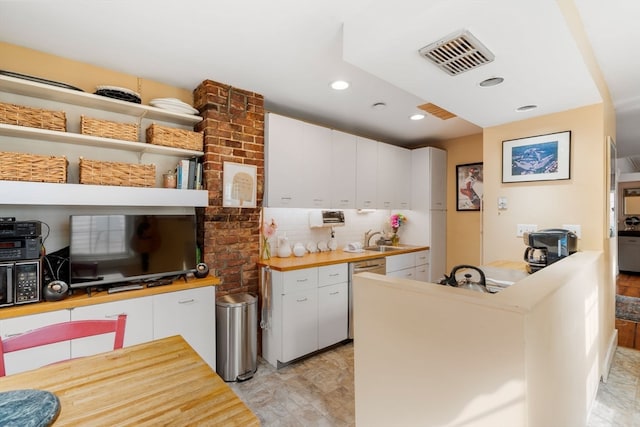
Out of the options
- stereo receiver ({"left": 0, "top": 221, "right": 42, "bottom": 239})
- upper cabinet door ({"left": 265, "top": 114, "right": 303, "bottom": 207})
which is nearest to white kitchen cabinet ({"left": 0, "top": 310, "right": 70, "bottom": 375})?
stereo receiver ({"left": 0, "top": 221, "right": 42, "bottom": 239})

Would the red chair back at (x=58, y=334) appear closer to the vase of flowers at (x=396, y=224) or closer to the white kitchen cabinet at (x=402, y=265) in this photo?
the white kitchen cabinet at (x=402, y=265)

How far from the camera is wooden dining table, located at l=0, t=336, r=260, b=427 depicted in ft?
2.84

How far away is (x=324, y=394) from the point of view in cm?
233

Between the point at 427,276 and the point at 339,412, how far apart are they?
268 centimetres

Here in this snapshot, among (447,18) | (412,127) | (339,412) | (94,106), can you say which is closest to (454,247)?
(412,127)

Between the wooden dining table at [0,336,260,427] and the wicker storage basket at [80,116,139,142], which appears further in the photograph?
the wicker storage basket at [80,116,139,142]

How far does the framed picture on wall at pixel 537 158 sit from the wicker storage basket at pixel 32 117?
11.6ft

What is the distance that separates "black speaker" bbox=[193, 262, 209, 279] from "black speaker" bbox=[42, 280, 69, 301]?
0.82 m

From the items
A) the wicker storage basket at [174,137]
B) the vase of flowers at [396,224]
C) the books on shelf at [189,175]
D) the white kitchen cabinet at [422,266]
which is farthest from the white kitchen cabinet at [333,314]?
the wicker storage basket at [174,137]

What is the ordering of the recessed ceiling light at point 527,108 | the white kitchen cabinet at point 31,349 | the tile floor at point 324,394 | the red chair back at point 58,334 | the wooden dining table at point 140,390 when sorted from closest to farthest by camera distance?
the wooden dining table at point 140,390 < the red chair back at point 58,334 < the white kitchen cabinet at point 31,349 < the tile floor at point 324,394 < the recessed ceiling light at point 527,108

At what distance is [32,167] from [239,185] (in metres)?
1.37

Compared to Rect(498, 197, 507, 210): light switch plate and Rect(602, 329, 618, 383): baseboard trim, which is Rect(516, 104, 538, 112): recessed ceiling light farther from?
Rect(602, 329, 618, 383): baseboard trim

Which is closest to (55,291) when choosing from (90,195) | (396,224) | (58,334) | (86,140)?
(90,195)

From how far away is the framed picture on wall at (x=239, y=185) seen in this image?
266 cm
